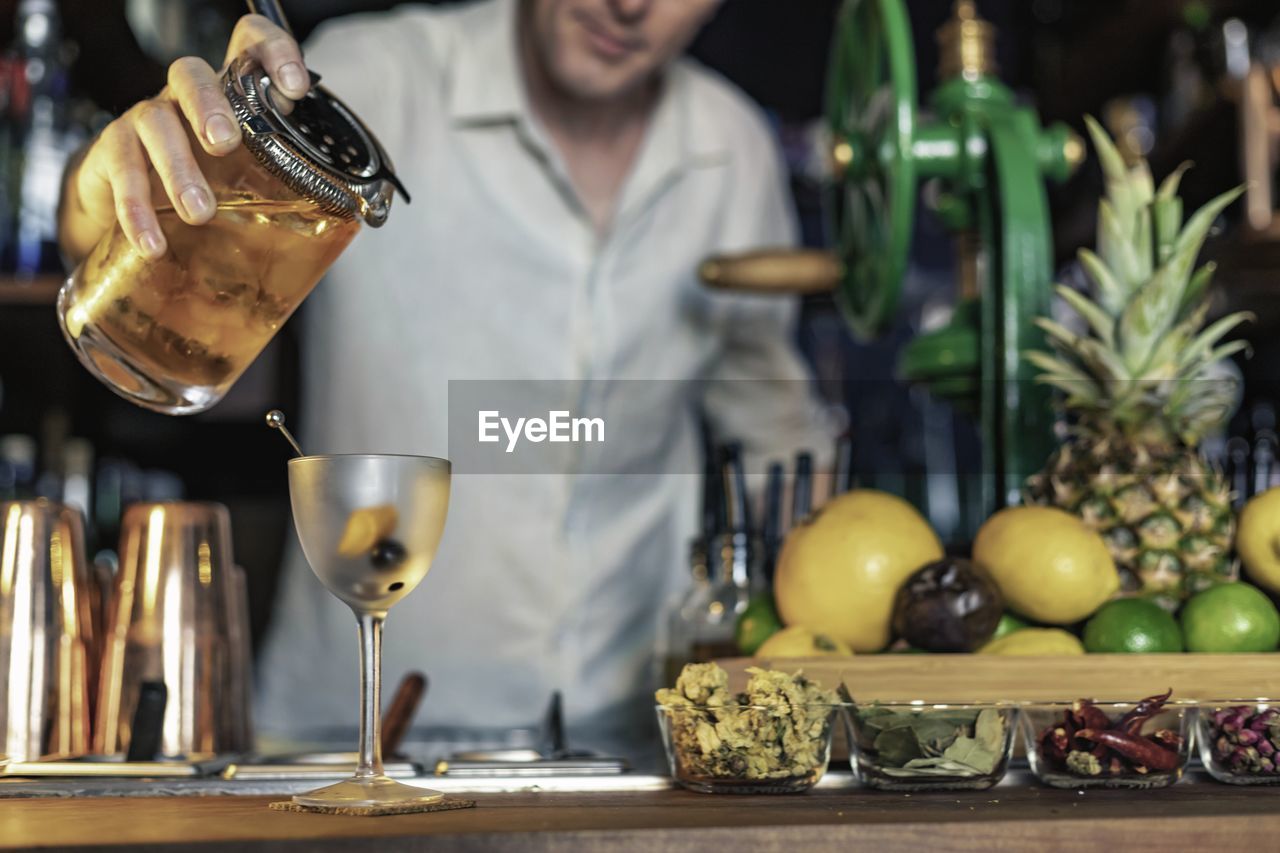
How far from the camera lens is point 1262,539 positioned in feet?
3.04

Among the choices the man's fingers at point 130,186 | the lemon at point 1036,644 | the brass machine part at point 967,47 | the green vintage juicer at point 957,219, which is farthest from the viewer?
the brass machine part at point 967,47

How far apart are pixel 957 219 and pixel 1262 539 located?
1.57ft

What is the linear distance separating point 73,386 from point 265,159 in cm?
190

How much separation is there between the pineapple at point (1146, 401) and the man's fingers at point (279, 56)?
1.89ft

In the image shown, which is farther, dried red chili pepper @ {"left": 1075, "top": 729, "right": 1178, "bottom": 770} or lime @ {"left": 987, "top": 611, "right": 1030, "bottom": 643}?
lime @ {"left": 987, "top": 611, "right": 1030, "bottom": 643}

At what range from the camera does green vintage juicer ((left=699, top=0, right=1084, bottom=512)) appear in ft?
3.75

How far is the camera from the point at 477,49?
185cm

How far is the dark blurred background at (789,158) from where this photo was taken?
79.5 inches

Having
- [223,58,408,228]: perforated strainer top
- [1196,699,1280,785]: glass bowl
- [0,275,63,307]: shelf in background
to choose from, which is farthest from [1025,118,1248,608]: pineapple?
[0,275,63,307]: shelf in background

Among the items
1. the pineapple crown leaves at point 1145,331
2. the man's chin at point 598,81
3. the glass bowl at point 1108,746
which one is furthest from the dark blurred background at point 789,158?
the glass bowl at point 1108,746

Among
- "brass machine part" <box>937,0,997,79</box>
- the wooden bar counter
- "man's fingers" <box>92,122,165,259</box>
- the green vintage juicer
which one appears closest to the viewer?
the wooden bar counter

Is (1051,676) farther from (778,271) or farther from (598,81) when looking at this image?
(598,81)

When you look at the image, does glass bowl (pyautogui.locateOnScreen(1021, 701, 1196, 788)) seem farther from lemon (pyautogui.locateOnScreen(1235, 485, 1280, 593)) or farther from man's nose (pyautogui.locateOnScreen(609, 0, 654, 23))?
man's nose (pyautogui.locateOnScreen(609, 0, 654, 23))

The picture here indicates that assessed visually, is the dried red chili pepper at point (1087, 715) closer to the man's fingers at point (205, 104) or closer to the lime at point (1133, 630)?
the lime at point (1133, 630)
